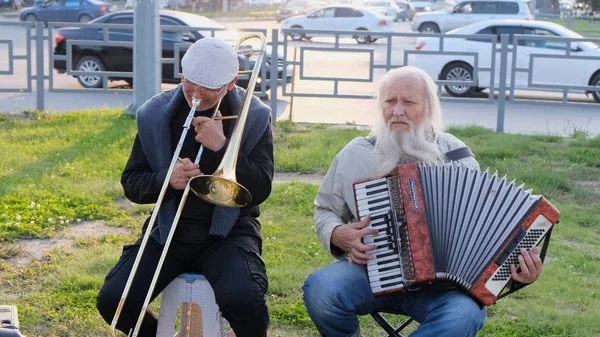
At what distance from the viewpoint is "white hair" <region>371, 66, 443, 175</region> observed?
3.87 m

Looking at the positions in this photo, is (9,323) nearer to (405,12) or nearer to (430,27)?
(430,27)

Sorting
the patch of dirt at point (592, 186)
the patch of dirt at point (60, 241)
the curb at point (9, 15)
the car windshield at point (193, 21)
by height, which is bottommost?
the patch of dirt at point (60, 241)

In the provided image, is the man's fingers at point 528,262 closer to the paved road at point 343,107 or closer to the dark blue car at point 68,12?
the paved road at point 343,107

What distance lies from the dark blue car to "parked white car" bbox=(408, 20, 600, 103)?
1673cm

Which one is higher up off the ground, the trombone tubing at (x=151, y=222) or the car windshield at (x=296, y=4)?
the car windshield at (x=296, y=4)

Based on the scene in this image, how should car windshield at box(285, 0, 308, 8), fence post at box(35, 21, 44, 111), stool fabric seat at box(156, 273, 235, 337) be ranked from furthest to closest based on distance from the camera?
car windshield at box(285, 0, 308, 8) → fence post at box(35, 21, 44, 111) → stool fabric seat at box(156, 273, 235, 337)

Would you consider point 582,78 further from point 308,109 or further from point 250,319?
point 250,319

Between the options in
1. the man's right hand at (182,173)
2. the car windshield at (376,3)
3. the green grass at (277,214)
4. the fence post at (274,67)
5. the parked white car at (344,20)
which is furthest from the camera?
the car windshield at (376,3)

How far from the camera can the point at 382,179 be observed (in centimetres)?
362

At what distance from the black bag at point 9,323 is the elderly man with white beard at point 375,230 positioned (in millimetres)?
1186

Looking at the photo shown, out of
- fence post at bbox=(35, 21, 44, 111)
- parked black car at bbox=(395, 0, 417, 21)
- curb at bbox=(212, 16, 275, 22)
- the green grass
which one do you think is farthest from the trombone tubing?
parked black car at bbox=(395, 0, 417, 21)

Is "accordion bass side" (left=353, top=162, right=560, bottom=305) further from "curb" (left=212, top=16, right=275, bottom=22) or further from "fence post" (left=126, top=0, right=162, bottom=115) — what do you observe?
"curb" (left=212, top=16, right=275, bottom=22)

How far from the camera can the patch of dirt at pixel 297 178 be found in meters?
7.68

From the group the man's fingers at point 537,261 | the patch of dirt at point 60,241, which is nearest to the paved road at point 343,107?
the patch of dirt at point 60,241
